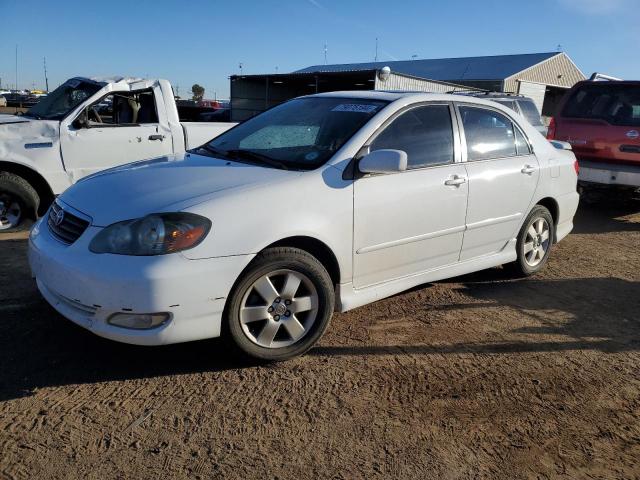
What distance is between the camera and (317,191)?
3352 millimetres

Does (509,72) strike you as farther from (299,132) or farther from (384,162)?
(384,162)

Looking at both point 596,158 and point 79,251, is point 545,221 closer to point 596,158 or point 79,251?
point 596,158

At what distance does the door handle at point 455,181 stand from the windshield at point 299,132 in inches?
29.4

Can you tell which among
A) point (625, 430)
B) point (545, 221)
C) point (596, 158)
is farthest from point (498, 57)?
point (625, 430)

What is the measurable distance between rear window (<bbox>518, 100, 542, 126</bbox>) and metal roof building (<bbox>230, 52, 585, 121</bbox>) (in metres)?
7.46

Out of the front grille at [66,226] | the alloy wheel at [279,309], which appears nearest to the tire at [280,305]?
the alloy wheel at [279,309]

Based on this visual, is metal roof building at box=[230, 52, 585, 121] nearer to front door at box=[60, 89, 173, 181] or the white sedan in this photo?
front door at box=[60, 89, 173, 181]

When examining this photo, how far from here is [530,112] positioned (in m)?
11.1

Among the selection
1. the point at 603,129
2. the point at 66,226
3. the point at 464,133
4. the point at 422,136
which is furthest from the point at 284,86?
the point at 66,226

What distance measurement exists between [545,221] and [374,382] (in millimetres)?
2894

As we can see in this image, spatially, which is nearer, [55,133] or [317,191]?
[317,191]

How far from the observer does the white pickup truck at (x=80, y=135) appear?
6.00m

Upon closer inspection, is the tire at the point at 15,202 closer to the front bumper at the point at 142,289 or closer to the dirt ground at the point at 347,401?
the dirt ground at the point at 347,401

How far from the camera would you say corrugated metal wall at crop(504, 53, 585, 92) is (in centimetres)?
3650
